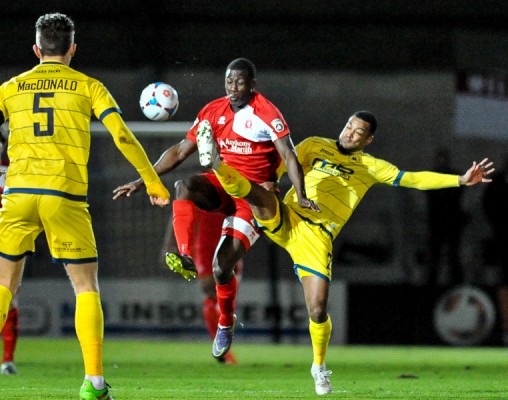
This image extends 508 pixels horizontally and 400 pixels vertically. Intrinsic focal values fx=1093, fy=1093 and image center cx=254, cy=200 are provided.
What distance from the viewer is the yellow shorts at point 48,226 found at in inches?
211

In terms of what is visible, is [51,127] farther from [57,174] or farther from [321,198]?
[321,198]

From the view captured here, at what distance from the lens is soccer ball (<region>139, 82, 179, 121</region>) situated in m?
8.77

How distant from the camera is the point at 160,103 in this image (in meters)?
8.82

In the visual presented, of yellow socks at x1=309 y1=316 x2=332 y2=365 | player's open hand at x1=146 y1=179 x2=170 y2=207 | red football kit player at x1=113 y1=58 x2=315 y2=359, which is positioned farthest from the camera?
red football kit player at x1=113 y1=58 x2=315 y2=359

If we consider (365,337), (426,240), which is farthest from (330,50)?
(365,337)

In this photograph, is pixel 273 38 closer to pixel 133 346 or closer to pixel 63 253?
pixel 133 346

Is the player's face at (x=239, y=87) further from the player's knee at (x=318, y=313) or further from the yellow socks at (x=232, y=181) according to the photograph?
the player's knee at (x=318, y=313)

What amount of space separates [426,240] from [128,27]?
240 inches

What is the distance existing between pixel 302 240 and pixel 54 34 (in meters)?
2.59

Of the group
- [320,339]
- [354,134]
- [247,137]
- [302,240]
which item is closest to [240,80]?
[247,137]

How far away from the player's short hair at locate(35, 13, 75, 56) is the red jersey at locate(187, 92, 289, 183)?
7.04 feet

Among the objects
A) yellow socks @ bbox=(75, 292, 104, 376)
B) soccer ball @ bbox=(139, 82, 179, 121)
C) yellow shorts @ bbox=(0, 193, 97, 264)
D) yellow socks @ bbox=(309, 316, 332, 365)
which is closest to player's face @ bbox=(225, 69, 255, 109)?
soccer ball @ bbox=(139, 82, 179, 121)

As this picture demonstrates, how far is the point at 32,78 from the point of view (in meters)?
5.46

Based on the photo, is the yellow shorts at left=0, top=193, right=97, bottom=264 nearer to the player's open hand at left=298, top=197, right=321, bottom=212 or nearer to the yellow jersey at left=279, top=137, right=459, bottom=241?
the player's open hand at left=298, top=197, right=321, bottom=212
